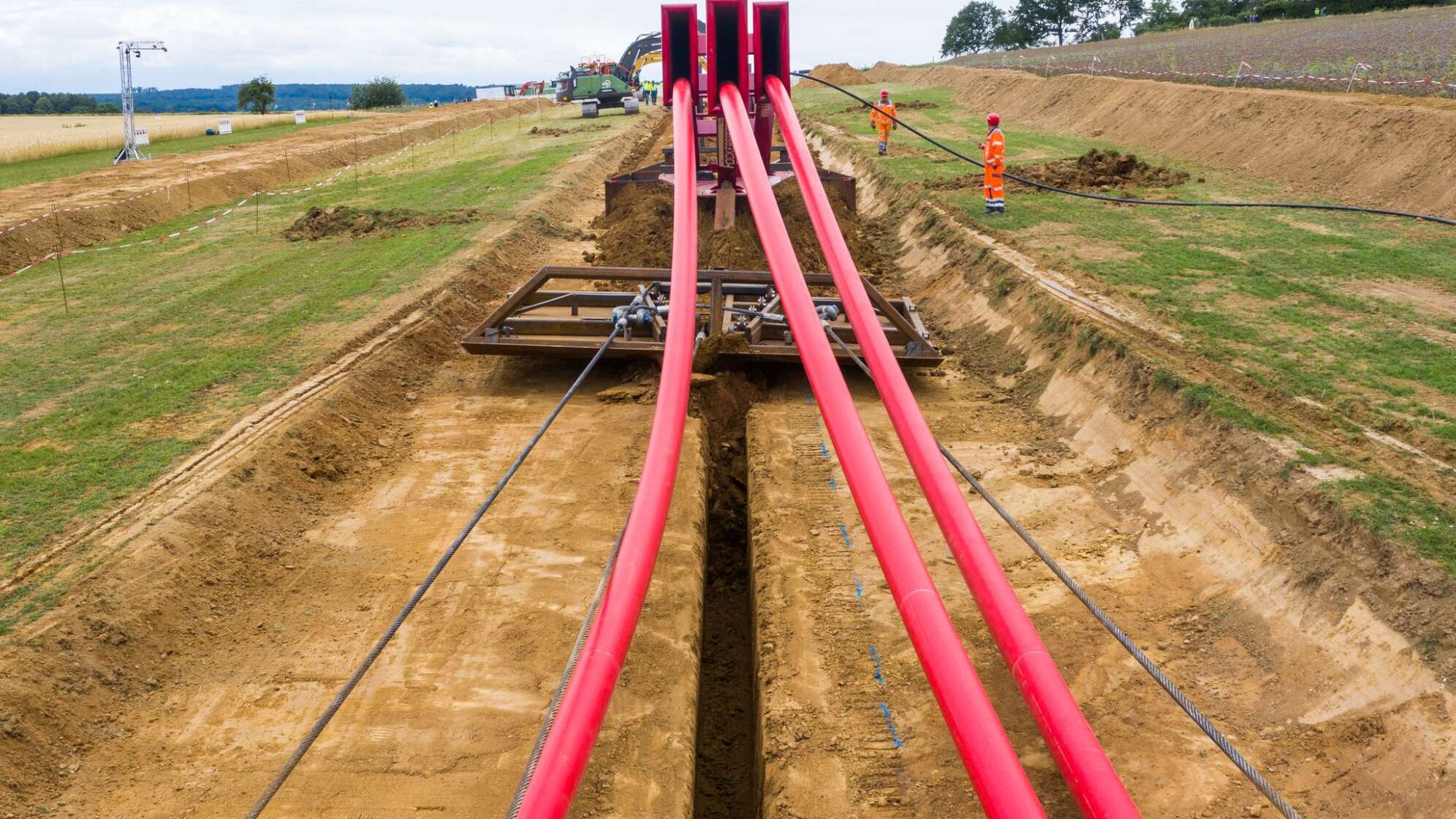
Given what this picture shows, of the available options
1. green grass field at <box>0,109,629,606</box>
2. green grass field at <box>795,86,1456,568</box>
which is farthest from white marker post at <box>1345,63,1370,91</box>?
green grass field at <box>0,109,629,606</box>

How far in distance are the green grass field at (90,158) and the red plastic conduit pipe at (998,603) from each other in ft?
84.0

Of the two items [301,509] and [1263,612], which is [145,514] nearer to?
[301,509]

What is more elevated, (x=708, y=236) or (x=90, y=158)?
(x=90, y=158)

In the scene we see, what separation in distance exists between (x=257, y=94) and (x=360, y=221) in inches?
2312

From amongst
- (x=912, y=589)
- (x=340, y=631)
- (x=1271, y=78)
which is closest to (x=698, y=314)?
(x=340, y=631)

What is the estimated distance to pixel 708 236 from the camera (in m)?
12.7

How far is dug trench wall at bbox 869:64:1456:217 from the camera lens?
1380cm

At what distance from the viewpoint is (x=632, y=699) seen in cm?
533

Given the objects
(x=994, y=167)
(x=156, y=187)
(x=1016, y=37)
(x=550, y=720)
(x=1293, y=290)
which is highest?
(x=1016, y=37)

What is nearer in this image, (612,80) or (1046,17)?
(612,80)

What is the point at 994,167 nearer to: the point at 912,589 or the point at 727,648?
the point at 727,648

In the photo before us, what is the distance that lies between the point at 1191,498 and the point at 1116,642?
1.49 meters

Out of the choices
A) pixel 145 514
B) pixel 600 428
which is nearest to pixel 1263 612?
pixel 600 428

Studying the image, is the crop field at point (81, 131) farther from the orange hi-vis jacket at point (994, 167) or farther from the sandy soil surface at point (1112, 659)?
the sandy soil surface at point (1112, 659)
